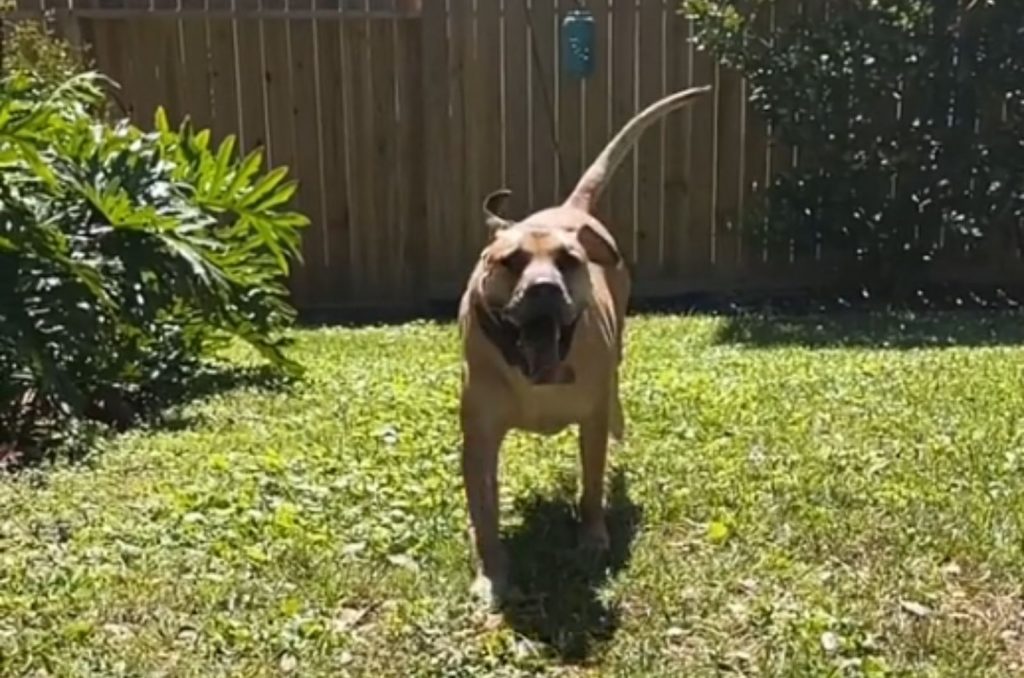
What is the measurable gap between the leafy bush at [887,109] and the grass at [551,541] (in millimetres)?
2472

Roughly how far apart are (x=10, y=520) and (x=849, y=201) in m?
5.33

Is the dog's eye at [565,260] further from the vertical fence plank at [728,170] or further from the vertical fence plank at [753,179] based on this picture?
the vertical fence plank at [728,170]

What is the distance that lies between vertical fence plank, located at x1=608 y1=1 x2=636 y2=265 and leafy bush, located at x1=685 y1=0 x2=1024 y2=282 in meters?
0.44

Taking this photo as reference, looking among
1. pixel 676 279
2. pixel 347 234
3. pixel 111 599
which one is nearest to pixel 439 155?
pixel 347 234

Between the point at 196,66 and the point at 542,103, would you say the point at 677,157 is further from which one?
the point at 196,66

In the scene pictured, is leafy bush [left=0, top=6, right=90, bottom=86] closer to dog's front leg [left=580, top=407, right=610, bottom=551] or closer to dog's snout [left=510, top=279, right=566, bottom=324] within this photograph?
dog's front leg [left=580, top=407, right=610, bottom=551]

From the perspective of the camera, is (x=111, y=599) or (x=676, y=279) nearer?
(x=111, y=599)

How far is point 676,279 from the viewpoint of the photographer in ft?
28.4

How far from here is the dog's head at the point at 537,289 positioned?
10.5ft

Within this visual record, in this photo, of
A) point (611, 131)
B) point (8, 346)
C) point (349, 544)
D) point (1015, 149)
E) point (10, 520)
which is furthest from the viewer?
point (611, 131)

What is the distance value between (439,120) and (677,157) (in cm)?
144

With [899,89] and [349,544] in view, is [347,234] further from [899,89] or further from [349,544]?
[349,544]

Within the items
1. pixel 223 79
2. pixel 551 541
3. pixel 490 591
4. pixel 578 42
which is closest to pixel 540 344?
pixel 490 591

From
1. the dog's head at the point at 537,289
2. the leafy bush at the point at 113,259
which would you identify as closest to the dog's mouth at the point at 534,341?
the dog's head at the point at 537,289
